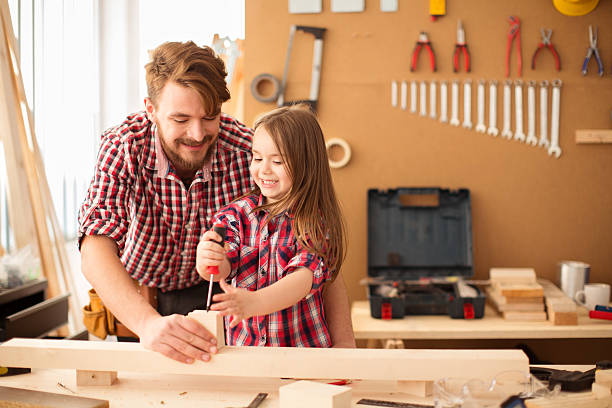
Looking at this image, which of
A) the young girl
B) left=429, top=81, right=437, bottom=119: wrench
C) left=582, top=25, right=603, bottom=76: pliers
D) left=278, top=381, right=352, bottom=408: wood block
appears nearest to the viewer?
left=278, top=381, right=352, bottom=408: wood block

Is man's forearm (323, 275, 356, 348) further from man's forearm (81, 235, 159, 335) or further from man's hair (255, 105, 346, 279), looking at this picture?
man's forearm (81, 235, 159, 335)

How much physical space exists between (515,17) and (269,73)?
1278 mm

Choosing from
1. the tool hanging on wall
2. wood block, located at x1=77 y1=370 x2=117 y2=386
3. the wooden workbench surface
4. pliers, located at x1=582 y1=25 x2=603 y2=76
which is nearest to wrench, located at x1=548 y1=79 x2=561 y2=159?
pliers, located at x1=582 y1=25 x2=603 y2=76

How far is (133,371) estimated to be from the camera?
1396mm

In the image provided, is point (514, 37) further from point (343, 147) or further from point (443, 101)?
point (343, 147)

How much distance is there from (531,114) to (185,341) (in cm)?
237

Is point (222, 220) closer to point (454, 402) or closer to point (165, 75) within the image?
point (165, 75)

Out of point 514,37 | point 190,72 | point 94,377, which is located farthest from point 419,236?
point 94,377

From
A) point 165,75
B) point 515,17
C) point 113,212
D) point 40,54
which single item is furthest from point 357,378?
point 40,54

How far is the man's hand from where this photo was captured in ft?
4.39

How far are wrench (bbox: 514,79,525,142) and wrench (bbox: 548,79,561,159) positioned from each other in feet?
0.48

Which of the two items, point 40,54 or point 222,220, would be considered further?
point 40,54

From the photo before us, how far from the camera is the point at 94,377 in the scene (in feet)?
4.51

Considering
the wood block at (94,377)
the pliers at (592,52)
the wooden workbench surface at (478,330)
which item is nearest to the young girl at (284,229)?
the wood block at (94,377)
